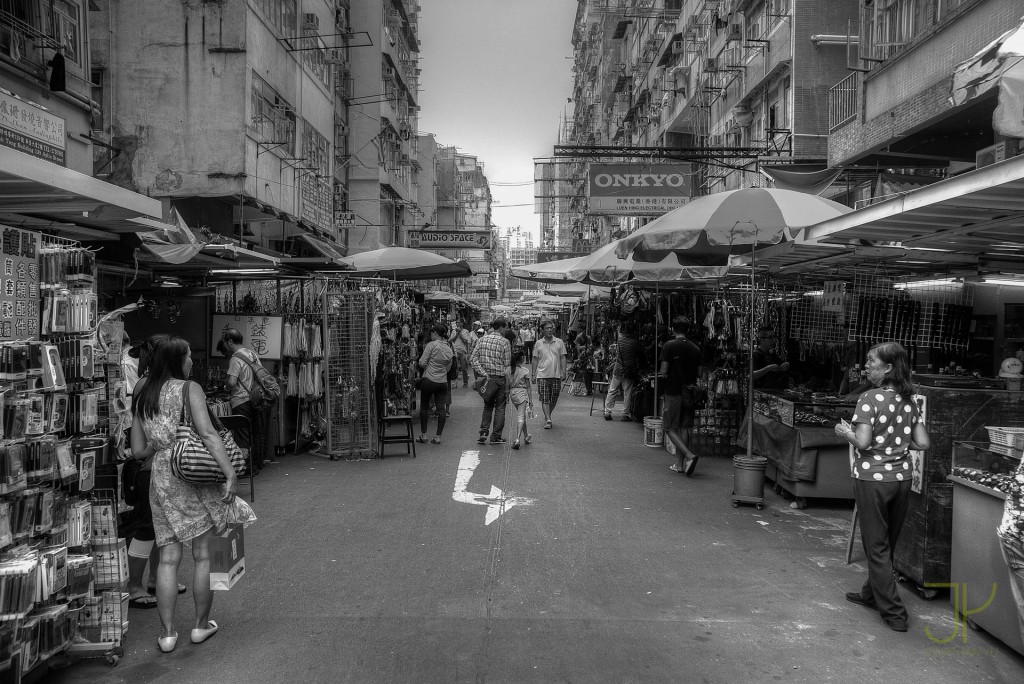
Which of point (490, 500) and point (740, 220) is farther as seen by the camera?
point (490, 500)

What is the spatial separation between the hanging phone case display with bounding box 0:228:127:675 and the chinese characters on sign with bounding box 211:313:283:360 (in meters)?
5.98

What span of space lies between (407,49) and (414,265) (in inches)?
1181

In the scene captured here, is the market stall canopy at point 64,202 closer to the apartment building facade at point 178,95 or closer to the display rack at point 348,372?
the display rack at point 348,372

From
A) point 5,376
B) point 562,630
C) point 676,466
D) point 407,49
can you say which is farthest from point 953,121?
point 407,49

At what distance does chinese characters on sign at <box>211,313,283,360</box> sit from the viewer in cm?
1102

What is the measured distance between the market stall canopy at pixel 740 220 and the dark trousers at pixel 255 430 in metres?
5.15

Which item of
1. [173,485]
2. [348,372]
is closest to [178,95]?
[348,372]

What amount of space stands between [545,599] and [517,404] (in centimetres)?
721

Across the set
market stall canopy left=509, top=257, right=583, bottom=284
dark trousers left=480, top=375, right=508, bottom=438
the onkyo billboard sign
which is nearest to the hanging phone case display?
dark trousers left=480, top=375, right=508, bottom=438

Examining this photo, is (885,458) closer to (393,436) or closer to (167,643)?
(167,643)

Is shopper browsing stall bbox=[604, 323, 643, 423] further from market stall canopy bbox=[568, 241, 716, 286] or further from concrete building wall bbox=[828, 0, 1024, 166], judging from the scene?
concrete building wall bbox=[828, 0, 1024, 166]

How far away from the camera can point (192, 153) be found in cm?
1650

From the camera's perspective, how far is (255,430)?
1039 centimetres

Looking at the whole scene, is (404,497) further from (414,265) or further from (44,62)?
(44,62)
